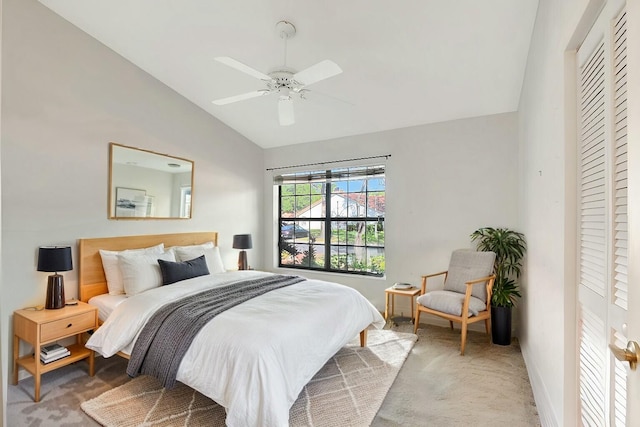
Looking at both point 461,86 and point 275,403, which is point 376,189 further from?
point 275,403

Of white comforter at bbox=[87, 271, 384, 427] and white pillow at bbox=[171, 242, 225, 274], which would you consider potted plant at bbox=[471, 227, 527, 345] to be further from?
white pillow at bbox=[171, 242, 225, 274]

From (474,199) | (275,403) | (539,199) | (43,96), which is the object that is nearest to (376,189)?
(474,199)

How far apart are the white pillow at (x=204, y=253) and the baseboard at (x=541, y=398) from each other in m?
3.20

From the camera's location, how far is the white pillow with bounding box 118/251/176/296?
2.95m

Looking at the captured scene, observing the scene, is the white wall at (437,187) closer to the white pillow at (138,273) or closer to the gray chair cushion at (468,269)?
the gray chair cushion at (468,269)

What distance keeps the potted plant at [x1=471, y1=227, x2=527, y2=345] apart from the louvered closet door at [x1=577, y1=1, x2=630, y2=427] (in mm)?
1833

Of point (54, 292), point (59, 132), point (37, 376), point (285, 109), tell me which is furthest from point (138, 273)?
point (285, 109)

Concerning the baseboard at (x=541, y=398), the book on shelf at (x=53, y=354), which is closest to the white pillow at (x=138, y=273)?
the book on shelf at (x=53, y=354)

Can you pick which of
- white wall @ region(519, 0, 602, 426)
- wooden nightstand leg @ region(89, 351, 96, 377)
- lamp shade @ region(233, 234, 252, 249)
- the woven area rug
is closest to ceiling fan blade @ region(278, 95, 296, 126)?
white wall @ region(519, 0, 602, 426)

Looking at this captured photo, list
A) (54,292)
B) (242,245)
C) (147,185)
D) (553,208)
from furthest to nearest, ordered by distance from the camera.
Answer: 1. (242,245)
2. (147,185)
3. (54,292)
4. (553,208)

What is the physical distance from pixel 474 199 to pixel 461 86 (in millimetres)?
1279

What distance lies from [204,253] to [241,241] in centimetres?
69

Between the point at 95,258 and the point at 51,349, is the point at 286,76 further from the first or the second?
the point at 51,349

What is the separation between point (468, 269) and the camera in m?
3.47
